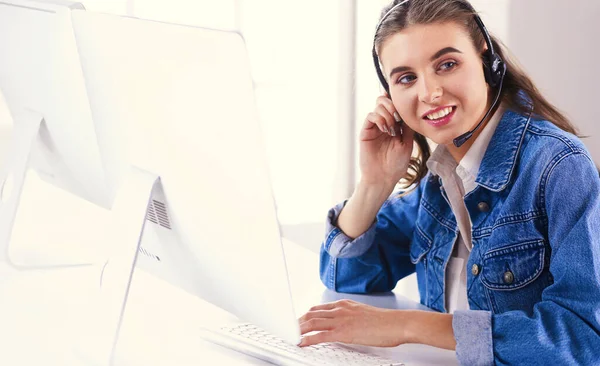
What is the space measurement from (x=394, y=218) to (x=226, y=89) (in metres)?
0.83

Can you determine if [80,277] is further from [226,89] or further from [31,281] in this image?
[226,89]

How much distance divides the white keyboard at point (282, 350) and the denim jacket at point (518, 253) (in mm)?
144

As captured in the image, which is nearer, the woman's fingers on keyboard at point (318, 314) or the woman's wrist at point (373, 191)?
the woman's fingers on keyboard at point (318, 314)

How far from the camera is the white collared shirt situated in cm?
137

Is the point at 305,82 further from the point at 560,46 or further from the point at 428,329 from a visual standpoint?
the point at 428,329

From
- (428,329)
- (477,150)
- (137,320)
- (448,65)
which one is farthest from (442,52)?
(137,320)

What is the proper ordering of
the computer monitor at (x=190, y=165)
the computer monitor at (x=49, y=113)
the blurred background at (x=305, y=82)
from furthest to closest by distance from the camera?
the blurred background at (x=305, y=82), the computer monitor at (x=49, y=113), the computer monitor at (x=190, y=165)

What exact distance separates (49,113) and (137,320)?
359 millimetres

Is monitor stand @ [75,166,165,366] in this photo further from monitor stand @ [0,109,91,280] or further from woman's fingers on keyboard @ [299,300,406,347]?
monitor stand @ [0,109,91,280]

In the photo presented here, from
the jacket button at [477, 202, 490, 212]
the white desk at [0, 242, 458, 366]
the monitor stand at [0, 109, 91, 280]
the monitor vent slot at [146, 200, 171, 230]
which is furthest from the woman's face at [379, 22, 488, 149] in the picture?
the monitor stand at [0, 109, 91, 280]

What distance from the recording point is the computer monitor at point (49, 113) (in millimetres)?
1163

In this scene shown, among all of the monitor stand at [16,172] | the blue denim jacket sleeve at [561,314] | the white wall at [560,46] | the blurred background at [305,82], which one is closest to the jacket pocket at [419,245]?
the blue denim jacket sleeve at [561,314]

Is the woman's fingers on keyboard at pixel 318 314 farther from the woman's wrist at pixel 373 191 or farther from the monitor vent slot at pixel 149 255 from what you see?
the woman's wrist at pixel 373 191

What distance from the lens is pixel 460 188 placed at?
56.5 inches
